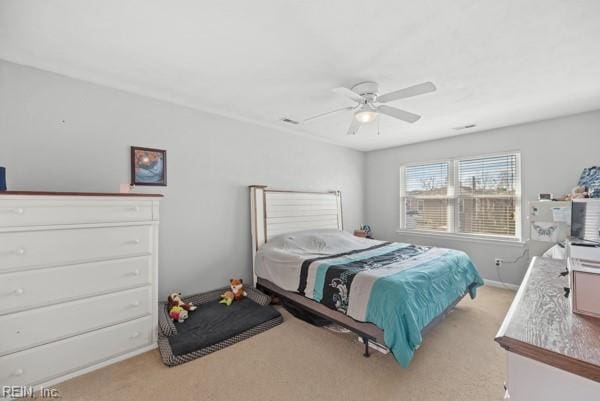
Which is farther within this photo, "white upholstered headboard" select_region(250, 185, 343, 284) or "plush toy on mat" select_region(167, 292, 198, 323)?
"white upholstered headboard" select_region(250, 185, 343, 284)

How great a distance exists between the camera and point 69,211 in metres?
1.89

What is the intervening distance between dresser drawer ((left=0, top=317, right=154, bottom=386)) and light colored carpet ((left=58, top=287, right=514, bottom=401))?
0.35ft

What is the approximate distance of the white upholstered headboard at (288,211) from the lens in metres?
3.51

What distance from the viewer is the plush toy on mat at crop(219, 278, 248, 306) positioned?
2.97 meters

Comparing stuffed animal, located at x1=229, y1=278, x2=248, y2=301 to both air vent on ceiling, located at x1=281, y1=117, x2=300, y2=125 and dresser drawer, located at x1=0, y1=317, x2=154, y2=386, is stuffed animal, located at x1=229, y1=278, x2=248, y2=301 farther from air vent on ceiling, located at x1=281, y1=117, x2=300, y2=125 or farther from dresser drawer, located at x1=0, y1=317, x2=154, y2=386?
air vent on ceiling, located at x1=281, y1=117, x2=300, y2=125

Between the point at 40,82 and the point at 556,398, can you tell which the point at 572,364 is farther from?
the point at 40,82

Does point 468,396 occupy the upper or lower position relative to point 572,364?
lower

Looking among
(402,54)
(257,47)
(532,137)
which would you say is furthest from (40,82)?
(532,137)

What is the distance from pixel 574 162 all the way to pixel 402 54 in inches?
122

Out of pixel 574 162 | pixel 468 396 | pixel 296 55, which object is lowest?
pixel 468 396

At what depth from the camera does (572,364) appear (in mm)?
650

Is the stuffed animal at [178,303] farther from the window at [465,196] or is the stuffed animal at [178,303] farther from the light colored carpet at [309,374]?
the window at [465,196]

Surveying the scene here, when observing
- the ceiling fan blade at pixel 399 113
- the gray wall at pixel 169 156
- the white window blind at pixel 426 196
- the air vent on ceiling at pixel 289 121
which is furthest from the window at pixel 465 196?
the air vent on ceiling at pixel 289 121

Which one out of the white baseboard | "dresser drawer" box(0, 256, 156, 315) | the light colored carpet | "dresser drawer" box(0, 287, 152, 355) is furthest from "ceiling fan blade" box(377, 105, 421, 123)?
the white baseboard
